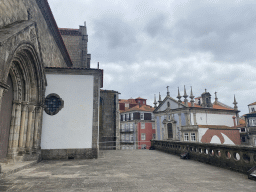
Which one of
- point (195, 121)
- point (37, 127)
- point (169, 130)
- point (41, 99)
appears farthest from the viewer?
point (169, 130)

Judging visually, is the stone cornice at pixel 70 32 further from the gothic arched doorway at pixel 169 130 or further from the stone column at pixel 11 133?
the gothic arched doorway at pixel 169 130

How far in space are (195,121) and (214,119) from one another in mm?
4151

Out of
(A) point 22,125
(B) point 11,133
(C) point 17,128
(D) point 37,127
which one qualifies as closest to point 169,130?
(D) point 37,127

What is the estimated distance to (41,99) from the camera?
326 inches

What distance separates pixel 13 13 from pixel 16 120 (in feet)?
13.2

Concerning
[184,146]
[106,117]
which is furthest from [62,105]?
[106,117]

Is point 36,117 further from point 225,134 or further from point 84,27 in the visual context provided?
point 225,134

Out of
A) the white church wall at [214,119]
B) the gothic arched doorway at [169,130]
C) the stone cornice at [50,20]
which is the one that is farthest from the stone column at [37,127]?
the gothic arched doorway at [169,130]

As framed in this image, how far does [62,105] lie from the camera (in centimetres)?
883

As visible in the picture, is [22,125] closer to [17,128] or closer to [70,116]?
[17,128]

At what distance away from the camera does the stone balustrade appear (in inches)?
199

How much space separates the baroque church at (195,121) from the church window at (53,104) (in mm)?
21301

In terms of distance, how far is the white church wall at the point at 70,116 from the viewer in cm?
850

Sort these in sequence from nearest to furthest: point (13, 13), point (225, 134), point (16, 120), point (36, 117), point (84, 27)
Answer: point (13, 13) < point (16, 120) < point (36, 117) < point (84, 27) < point (225, 134)
